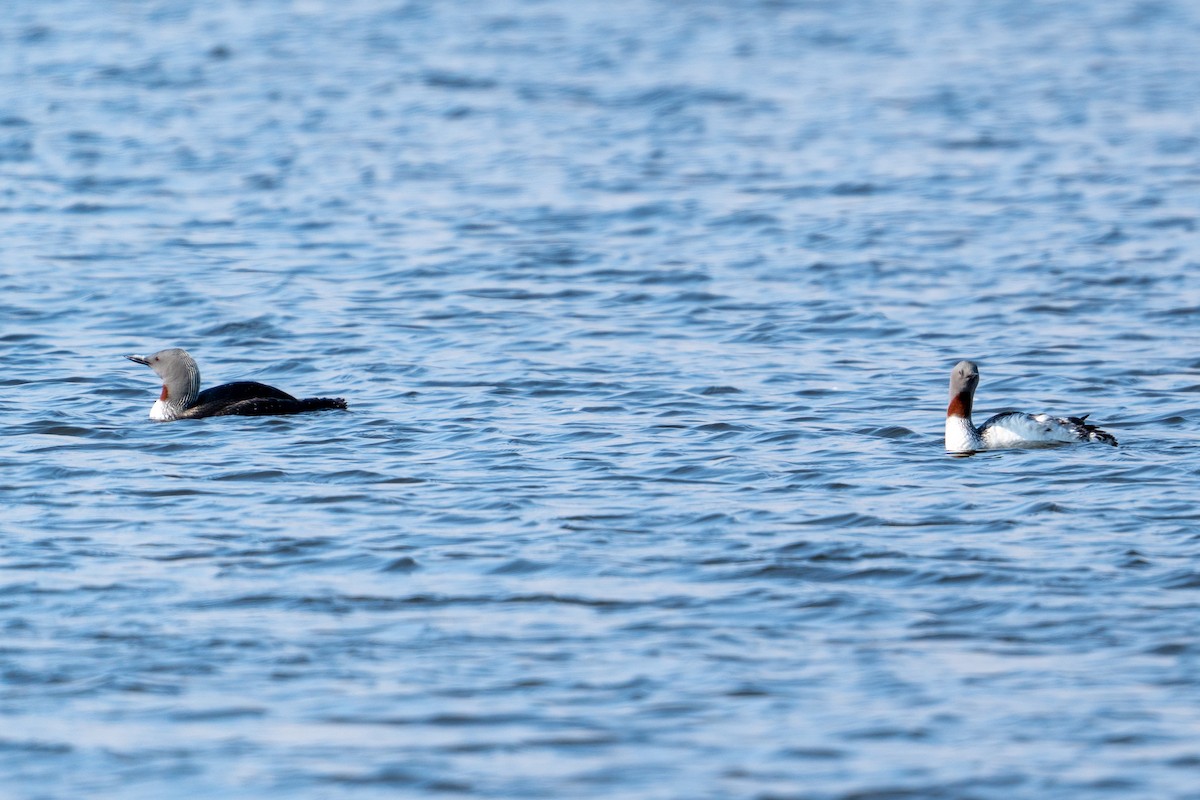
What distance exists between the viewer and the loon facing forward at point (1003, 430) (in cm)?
1348

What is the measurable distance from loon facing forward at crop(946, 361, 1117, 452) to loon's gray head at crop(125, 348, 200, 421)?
5.48m

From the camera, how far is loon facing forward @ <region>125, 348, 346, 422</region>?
14.3 metres

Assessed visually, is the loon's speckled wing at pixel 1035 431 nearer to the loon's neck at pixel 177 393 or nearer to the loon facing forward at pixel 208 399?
the loon facing forward at pixel 208 399

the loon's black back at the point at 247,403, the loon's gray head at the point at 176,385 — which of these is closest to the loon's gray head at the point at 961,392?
the loon's black back at the point at 247,403

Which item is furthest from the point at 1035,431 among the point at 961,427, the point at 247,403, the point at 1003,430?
the point at 247,403

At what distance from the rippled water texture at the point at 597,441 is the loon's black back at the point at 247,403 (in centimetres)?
16

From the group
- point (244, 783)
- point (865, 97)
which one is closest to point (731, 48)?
point (865, 97)

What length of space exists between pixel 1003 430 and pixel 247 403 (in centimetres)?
539

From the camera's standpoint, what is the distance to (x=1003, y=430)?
13570 mm

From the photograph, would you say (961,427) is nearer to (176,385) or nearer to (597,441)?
(597,441)

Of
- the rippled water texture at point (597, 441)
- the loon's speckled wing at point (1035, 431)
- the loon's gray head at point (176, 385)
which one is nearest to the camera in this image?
the rippled water texture at point (597, 441)

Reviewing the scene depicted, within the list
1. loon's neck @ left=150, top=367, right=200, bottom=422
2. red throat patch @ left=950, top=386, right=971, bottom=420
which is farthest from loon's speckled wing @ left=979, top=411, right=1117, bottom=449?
loon's neck @ left=150, top=367, right=200, bottom=422

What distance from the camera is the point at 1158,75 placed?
1342 inches

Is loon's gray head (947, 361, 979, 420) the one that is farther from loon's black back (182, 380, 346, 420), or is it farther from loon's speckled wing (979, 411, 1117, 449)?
loon's black back (182, 380, 346, 420)
